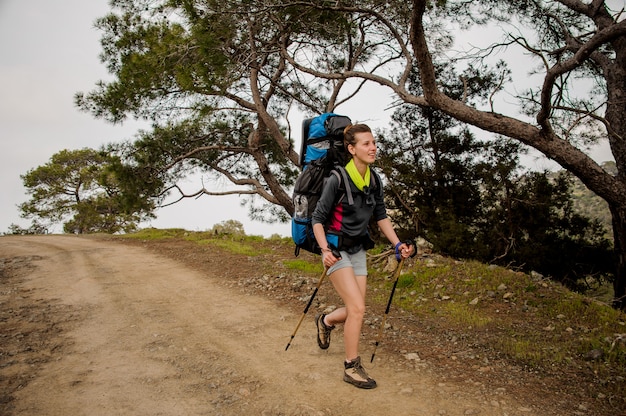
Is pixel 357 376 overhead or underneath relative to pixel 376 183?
underneath

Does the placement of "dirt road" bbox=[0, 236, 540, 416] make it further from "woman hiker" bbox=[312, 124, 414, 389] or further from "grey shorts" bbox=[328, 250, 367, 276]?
"grey shorts" bbox=[328, 250, 367, 276]

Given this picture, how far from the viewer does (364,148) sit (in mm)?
3518

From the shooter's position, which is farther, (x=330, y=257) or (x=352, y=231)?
(x=352, y=231)

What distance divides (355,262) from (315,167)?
0.89 metres

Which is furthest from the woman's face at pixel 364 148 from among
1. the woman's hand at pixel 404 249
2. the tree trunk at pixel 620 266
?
the tree trunk at pixel 620 266

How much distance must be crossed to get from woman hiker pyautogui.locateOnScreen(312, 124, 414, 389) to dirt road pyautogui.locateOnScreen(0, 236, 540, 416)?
36 cm

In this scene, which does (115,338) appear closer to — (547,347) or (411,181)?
(547,347)

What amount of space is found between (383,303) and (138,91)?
Result: 7330mm

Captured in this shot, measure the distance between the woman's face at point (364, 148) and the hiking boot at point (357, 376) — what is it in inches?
65.6

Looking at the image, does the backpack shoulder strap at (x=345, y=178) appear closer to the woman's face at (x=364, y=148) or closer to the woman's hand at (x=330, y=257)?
the woman's face at (x=364, y=148)

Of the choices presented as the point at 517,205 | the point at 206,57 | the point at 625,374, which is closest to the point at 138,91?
the point at 206,57

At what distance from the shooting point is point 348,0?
24.8 feet

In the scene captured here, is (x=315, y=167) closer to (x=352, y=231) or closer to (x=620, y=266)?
(x=352, y=231)

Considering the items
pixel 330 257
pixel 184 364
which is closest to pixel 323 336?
pixel 330 257
